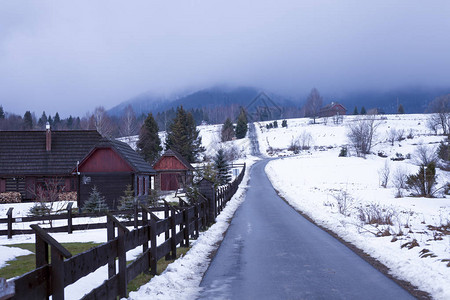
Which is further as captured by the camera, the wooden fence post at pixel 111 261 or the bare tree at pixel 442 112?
the bare tree at pixel 442 112

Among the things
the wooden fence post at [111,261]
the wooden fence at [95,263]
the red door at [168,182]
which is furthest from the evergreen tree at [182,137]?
the wooden fence post at [111,261]

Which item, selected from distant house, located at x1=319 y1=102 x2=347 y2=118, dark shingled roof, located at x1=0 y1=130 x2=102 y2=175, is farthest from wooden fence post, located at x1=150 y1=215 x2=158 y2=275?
distant house, located at x1=319 y1=102 x2=347 y2=118

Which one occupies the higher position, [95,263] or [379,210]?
[95,263]

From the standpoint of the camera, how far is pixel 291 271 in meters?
8.68

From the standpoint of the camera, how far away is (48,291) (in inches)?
159

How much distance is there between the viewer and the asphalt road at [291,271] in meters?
7.05

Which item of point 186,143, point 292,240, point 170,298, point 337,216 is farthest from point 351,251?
point 186,143

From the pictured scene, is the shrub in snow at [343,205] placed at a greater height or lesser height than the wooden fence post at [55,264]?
lesser

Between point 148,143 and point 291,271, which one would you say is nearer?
point 291,271

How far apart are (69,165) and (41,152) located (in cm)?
327

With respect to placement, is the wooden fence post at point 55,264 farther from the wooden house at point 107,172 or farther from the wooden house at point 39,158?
the wooden house at point 39,158

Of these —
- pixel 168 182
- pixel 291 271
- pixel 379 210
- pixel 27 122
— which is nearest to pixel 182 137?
pixel 168 182

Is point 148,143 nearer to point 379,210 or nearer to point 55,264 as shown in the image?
point 379,210

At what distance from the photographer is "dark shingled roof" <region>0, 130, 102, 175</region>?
38375 millimetres
